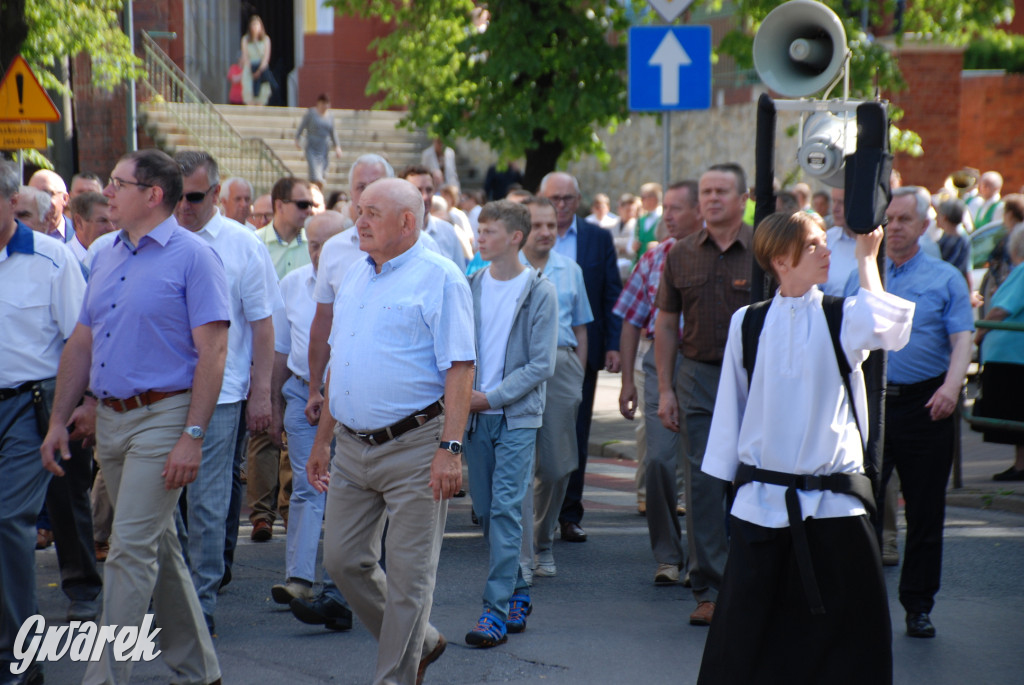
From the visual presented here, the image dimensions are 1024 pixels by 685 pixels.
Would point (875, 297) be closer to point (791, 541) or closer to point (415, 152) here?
point (791, 541)

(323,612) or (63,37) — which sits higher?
(63,37)

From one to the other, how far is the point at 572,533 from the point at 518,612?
2.31 m

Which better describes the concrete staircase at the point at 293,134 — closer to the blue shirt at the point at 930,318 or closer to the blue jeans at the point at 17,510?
the blue shirt at the point at 930,318

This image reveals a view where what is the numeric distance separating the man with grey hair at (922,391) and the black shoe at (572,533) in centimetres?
234

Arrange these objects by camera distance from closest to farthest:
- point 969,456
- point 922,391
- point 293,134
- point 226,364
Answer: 1. point 226,364
2. point 922,391
3. point 969,456
4. point 293,134

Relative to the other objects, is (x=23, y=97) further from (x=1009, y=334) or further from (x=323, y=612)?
(x=1009, y=334)

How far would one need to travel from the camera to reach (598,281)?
9336 mm

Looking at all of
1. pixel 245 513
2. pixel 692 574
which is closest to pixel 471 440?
pixel 692 574

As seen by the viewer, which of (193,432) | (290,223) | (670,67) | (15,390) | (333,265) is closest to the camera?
(193,432)

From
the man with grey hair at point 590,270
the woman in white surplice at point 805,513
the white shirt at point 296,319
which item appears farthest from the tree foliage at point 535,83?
the woman in white surplice at point 805,513

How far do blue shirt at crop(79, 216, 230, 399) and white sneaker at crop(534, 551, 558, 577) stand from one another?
10.00ft

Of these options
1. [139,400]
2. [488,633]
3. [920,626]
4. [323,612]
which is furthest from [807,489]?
[323,612]

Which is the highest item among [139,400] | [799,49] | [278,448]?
[799,49]

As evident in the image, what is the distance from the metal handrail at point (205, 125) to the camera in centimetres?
2420
